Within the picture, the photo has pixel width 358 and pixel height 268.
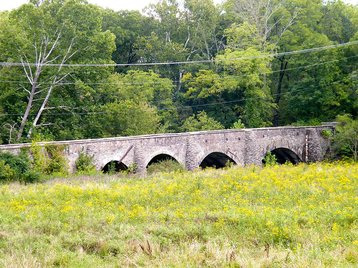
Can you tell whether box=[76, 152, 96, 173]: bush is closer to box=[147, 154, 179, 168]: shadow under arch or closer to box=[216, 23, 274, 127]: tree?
box=[147, 154, 179, 168]: shadow under arch

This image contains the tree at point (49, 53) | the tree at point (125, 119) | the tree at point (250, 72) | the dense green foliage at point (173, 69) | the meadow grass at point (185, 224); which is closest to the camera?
the meadow grass at point (185, 224)

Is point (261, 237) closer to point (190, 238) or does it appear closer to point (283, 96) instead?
point (190, 238)

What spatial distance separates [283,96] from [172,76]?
398 inches

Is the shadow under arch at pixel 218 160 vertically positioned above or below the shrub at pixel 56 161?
below

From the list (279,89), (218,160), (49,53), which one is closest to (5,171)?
(49,53)

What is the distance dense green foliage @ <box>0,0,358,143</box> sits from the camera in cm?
2948

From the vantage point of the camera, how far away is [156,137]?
25734 mm

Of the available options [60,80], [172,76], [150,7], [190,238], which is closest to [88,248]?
[190,238]

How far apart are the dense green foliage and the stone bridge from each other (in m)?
3.30

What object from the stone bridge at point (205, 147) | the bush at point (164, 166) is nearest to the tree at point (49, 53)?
the stone bridge at point (205, 147)

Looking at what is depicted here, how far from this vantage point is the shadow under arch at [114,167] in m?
23.6

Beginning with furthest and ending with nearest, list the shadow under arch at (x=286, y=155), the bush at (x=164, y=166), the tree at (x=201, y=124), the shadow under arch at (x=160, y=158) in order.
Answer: the tree at (x=201, y=124) < the shadow under arch at (x=286, y=155) < the shadow under arch at (x=160, y=158) < the bush at (x=164, y=166)

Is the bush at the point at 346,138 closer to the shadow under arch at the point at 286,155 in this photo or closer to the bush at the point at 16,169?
the shadow under arch at the point at 286,155

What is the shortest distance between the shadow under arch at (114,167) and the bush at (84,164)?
125 cm
